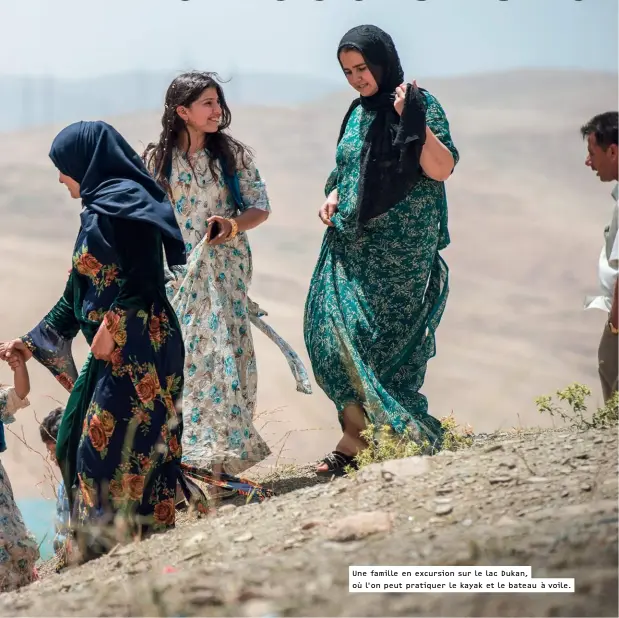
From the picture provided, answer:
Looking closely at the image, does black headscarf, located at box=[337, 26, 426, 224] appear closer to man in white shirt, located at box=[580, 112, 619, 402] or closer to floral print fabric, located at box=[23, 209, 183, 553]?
man in white shirt, located at box=[580, 112, 619, 402]

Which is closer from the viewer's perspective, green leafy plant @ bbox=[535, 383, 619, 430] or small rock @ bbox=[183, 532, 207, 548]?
small rock @ bbox=[183, 532, 207, 548]

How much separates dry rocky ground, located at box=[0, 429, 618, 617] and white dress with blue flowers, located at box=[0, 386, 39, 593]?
0.55 metres

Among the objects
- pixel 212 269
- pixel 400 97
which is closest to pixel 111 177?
pixel 212 269

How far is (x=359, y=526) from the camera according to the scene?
3373mm

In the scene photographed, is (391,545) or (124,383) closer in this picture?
(391,545)

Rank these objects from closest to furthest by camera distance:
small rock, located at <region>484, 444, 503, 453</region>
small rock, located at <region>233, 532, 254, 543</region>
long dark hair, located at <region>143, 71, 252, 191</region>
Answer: small rock, located at <region>233, 532, 254, 543</region> < small rock, located at <region>484, 444, 503, 453</region> < long dark hair, located at <region>143, 71, 252, 191</region>

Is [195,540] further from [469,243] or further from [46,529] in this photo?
A: [469,243]

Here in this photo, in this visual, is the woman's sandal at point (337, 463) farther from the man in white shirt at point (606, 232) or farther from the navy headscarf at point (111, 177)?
the navy headscarf at point (111, 177)

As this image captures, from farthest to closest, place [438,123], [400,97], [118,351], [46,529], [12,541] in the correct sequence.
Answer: [438,123], [400,97], [46,529], [12,541], [118,351]

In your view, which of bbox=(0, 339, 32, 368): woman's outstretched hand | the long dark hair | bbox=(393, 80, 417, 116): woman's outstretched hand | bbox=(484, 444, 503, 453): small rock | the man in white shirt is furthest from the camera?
the long dark hair

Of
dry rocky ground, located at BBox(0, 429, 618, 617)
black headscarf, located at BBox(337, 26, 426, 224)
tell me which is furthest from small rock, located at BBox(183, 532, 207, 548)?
black headscarf, located at BBox(337, 26, 426, 224)

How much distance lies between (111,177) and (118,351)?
2.22 feet

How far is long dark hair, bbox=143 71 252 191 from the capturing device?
17.7 ft

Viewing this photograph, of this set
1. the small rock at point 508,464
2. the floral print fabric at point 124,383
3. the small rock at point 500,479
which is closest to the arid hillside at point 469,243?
the floral print fabric at point 124,383
